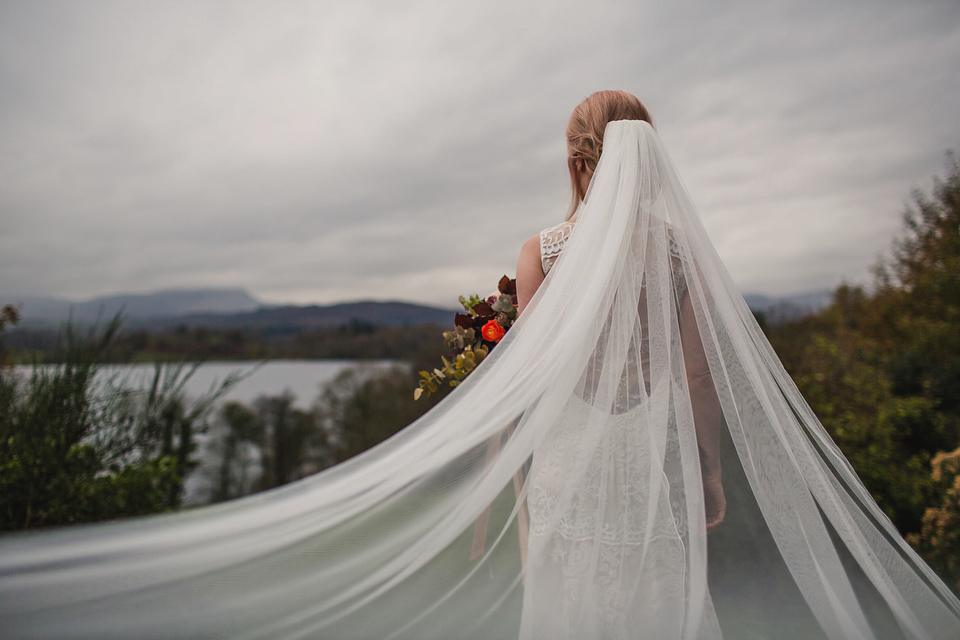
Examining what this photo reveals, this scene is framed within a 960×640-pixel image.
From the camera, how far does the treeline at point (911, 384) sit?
10.6 feet

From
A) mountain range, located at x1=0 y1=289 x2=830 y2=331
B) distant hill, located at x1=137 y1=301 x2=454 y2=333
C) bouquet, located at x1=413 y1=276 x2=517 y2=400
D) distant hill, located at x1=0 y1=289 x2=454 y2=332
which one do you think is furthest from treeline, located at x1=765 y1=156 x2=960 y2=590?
distant hill, located at x1=137 y1=301 x2=454 y2=333

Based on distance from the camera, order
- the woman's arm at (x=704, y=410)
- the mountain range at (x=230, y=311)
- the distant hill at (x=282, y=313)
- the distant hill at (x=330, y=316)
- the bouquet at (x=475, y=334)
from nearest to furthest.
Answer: the woman's arm at (x=704, y=410), the bouquet at (x=475, y=334), the mountain range at (x=230, y=311), the distant hill at (x=282, y=313), the distant hill at (x=330, y=316)

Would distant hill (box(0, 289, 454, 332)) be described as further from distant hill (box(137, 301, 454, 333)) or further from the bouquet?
the bouquet

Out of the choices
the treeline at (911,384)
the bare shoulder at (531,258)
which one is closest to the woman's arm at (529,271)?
the bare shoulder at (531,258)

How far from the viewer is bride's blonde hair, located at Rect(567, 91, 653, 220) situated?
5.56ft

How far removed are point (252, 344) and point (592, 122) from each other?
4956 mm

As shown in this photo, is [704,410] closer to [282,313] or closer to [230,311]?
[282,313]

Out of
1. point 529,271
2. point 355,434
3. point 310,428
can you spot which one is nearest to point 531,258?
point 529,271

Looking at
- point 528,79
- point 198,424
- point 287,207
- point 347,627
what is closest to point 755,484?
point 347,627

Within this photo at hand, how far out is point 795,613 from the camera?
1168mm

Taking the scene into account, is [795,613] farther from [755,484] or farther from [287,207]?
[287,207]

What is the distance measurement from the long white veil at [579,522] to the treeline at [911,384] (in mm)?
2372

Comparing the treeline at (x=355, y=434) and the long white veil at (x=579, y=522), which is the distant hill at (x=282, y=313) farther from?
the long white veil at (x=579, y=522)

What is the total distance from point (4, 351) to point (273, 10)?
177 inches
